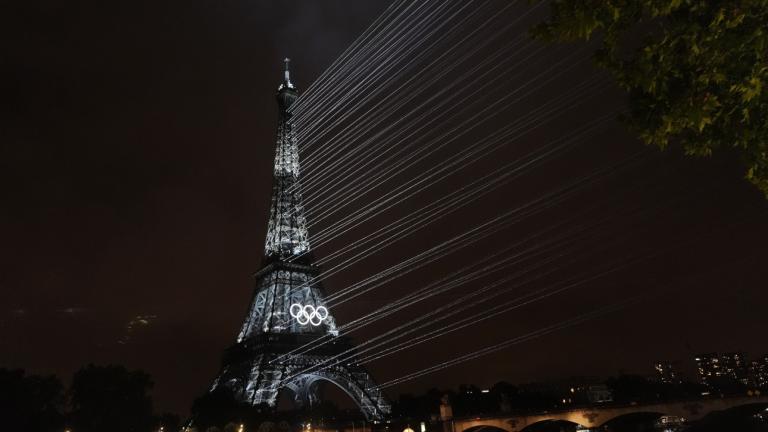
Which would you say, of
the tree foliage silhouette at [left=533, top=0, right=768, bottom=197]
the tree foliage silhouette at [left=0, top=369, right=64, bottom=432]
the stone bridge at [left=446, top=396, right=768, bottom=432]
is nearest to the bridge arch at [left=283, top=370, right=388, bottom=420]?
the stone bridge at [left=446, top=396, right=768, bottom=432]

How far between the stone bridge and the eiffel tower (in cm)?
924

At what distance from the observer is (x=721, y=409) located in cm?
4662

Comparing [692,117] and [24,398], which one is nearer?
[692,117]

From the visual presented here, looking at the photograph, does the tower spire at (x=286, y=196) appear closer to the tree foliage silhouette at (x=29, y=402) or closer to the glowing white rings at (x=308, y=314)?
the glowing white rings at (x=308, y=314)

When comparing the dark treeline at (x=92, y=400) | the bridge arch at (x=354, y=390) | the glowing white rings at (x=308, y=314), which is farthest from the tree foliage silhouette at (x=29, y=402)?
the glowing white rings at (x=308, y=314)

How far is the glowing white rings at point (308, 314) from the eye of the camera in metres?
52.4

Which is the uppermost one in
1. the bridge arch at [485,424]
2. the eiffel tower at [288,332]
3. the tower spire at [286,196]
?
the tower spire at [286,196]

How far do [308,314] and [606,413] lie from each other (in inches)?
1132

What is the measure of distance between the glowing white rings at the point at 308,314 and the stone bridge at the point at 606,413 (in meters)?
15.6

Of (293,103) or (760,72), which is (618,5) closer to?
(760,72)

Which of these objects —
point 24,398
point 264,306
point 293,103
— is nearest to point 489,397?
point 264,306

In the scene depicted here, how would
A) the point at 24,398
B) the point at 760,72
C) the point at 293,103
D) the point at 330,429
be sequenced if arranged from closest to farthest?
the point at 760,72
the point at 24,398
the point at 330,429
the point at 293,103

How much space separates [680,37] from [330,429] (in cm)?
4494

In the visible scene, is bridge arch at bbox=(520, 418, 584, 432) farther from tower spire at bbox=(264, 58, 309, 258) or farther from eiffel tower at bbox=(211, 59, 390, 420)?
tower spire at bbox=(264, 58, 309, 258)
